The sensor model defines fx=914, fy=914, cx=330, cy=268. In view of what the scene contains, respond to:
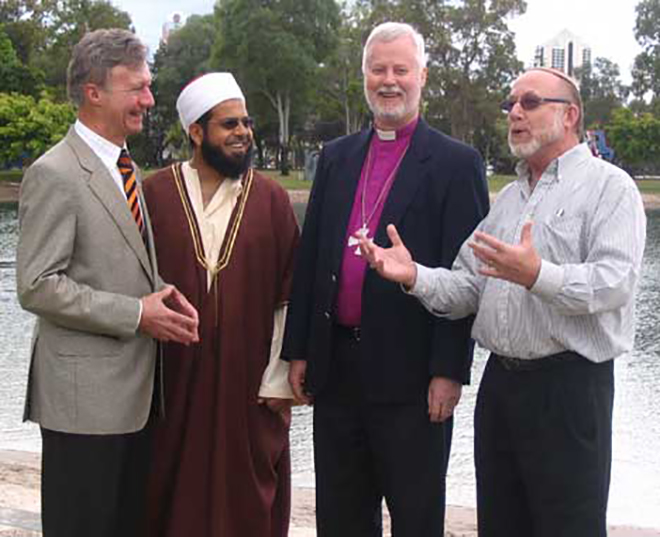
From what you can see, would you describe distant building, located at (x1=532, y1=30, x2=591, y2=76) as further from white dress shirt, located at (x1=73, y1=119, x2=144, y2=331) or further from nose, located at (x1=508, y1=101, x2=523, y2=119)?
white dress shirt, located at (x1=73, y1=119, x2=144, y2=331)

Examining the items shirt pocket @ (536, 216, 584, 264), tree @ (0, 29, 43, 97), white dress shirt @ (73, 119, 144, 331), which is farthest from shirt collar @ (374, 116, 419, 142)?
tree @ (0, 29, 43, 97)

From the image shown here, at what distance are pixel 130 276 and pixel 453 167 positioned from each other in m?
1.25

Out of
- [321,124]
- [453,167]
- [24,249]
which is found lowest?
[24,249]

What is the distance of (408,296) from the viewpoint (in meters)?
3.39

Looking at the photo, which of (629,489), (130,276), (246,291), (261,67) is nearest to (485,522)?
(246,291)

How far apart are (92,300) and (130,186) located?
0.52 m

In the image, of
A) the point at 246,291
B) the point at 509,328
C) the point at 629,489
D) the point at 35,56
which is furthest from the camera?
the point at 35,56

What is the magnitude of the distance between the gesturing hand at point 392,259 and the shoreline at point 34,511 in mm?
1578

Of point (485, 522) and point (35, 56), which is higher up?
point (35, 56)

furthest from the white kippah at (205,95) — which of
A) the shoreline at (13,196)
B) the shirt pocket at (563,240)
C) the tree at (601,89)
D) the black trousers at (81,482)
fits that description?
the tree at (601,89)

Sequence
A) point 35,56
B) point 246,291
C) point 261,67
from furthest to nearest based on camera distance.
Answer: point 35,56
point 261,67
point 246,291

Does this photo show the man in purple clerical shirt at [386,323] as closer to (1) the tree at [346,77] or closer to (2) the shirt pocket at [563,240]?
(2) the shirt pocket at [563,240]

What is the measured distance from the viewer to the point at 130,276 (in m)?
3.22

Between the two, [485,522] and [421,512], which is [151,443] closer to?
[421,512]
